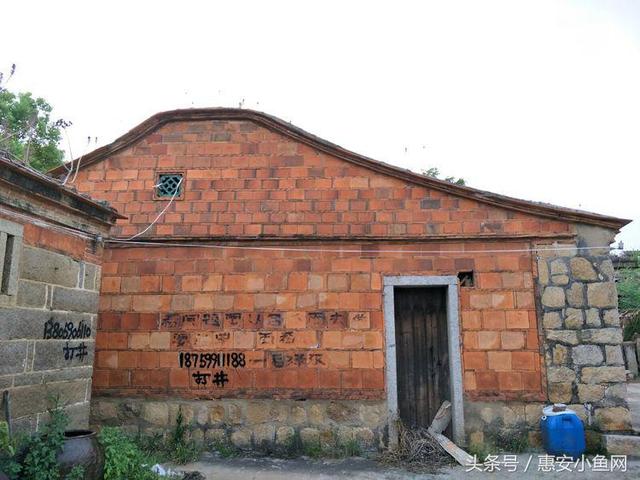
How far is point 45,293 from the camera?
185 inches

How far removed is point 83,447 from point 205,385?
8.33ft

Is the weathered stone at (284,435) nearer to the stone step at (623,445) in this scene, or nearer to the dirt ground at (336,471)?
the dirt ground at (336,471)

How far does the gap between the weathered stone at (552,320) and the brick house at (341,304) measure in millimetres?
19

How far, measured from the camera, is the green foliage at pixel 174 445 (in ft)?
20.2

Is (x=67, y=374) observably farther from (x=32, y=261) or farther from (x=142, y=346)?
(x=142, y=346)

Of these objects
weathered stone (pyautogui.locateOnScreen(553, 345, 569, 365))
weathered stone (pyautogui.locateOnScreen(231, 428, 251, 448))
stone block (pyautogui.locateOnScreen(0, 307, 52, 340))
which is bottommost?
weathered stone (pyautogui.locateOnScreen(231, 428, 251, 448))

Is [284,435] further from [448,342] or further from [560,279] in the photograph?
[560,279]

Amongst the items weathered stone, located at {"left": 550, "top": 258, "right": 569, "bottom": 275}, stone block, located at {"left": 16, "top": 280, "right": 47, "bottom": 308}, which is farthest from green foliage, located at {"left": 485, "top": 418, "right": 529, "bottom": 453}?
stone block, located at {"left": 16, "top": 280, "right": 47, "bottom": 308}

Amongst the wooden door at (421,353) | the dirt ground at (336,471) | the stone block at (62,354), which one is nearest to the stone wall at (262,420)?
the dirt ground at (336,471)

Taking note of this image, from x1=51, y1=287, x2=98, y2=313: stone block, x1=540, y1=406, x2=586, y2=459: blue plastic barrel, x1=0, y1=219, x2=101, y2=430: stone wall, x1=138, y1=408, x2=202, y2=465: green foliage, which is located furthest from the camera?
x1=138, y1=408, x2=202, y2=465: green foliage

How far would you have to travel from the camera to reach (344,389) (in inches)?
257

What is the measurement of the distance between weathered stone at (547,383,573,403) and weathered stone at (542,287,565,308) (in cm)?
103

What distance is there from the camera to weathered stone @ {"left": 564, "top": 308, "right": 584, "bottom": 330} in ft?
21.3

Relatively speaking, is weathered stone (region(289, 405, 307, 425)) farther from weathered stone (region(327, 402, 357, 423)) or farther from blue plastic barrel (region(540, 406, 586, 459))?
blue plastic barrel (region(540, 406, 586, 459))
